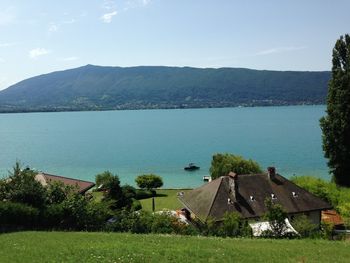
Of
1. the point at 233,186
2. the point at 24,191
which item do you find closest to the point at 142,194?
the point at 233,186

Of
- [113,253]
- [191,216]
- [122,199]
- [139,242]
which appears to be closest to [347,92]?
[191,216]

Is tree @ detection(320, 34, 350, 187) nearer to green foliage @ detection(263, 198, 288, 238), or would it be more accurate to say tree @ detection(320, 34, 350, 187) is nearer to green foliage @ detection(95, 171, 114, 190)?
green foliage @ detection(263, 198, 288, 238)

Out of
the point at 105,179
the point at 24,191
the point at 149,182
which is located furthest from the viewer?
the point at 149,182

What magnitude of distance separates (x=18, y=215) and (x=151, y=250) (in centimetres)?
1078

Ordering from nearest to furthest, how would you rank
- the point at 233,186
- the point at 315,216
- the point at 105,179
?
1. the point at 233,186
2. the point at 315,216
3. the point at 105,179

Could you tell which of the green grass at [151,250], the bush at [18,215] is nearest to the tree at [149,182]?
the bush at [18,215]

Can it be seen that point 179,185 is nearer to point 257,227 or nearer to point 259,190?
point 259,190

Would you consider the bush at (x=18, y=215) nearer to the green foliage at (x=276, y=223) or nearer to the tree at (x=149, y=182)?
the green foliage at (x=276, y=223)

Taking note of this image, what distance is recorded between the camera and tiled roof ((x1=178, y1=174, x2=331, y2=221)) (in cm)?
3222

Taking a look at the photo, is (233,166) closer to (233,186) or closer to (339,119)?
(339,119)

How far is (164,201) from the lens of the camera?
51.5 meters

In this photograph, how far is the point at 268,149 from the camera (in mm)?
112125

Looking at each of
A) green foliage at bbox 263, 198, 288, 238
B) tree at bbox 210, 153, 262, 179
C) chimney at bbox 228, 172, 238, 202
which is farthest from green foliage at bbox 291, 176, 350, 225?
green foliage at bbox 263, 198, 288, 238

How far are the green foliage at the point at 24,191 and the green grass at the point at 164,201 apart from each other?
21.8 meters
